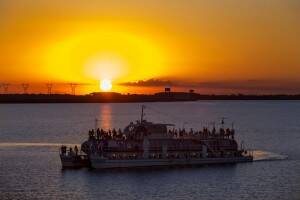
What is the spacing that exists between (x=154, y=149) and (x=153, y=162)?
1.82m

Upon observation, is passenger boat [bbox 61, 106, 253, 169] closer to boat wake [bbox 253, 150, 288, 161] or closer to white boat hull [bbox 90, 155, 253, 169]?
white boat hull [bbox 90, 155, 253, 169]

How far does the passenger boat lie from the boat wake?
3.54 metres

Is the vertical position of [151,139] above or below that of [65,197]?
above

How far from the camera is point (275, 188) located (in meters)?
54.0

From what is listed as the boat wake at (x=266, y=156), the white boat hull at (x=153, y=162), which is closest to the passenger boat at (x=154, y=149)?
the white boat hull at (x=153, y=162)

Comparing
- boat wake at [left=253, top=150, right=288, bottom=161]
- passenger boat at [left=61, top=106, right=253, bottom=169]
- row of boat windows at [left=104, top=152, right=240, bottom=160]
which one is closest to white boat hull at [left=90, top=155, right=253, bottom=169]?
passenger boat at [left=61, top=106, right=253, bottom=169]

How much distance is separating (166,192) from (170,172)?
10.7m

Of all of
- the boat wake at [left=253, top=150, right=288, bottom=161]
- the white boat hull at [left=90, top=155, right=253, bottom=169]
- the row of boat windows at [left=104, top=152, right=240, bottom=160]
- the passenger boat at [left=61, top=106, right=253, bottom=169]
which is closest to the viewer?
the white boat hull at [left=90, top=155, right=253, bottom=169]

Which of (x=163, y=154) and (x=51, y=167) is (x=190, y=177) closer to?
(x=163, y=154)

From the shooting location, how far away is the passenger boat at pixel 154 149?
65375 mm

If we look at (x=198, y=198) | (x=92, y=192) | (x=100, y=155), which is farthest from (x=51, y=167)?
(x=198, y=198)

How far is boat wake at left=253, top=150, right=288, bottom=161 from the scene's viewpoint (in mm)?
74200

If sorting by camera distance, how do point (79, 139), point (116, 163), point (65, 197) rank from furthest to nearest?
1. point (79, 139)
2. point (116, 163)
3. point (65, 197)

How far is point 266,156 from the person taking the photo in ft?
252
